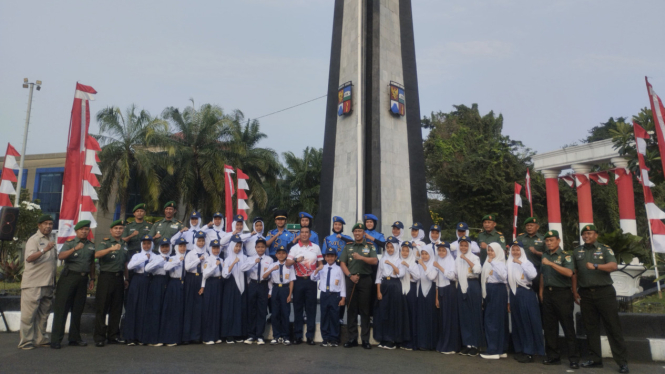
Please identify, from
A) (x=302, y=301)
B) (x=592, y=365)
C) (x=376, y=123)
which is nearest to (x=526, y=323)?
(x=592, y=365)

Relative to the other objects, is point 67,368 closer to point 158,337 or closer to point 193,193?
point 158,337

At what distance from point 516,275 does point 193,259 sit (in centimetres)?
488

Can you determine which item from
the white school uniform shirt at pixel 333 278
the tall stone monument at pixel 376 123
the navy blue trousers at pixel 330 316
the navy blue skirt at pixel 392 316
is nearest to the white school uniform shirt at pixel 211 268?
the white school uniform shirt at pixel 333 278

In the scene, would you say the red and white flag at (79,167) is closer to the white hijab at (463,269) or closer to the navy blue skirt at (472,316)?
the white hijab at (463,269)

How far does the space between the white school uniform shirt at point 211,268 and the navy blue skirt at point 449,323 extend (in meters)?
3.51

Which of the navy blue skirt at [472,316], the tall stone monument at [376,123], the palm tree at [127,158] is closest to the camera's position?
the navy blue skirt at [472,316]

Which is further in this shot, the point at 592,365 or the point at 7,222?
the point at 7,222

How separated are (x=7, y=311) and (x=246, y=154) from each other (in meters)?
19.0

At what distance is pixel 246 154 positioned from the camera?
90.0ft

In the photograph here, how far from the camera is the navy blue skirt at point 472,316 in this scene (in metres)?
7.00

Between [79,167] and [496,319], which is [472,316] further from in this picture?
[79,167]

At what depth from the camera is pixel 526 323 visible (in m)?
6.73

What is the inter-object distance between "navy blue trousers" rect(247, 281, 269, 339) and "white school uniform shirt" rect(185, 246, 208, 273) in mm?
881

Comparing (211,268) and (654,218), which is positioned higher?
(654,218)
